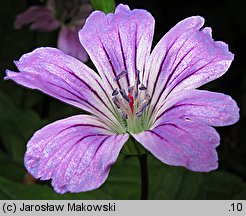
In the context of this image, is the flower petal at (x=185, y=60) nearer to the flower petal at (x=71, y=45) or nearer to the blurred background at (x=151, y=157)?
the blurred background at (x=151, y=157)

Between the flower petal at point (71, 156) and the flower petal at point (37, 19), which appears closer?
the flower petal at point (71, 156)

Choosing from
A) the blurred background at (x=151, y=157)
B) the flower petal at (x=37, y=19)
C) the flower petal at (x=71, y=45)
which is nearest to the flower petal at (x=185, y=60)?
the blurred background at (x=151, y=157)

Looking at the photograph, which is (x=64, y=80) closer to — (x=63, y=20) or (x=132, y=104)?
(x=132, y=104)

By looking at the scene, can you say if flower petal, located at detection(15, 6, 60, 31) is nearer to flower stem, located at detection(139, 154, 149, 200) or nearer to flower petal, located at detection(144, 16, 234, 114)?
flower petal, located at detection(144, 16, 234, 114)

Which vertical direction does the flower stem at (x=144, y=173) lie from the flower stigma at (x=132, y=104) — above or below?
below

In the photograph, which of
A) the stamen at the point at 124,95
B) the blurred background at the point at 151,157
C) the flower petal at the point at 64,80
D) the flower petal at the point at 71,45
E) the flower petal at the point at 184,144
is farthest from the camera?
the flower petal at the point at 71,45

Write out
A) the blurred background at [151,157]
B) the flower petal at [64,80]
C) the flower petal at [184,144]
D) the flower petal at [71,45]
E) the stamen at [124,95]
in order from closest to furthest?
the flower petal at [184,144] < the flower petal at [64,80] < the stamen at [124,95] < the blurred background at [151,157] < the flower petal at [71,45]
